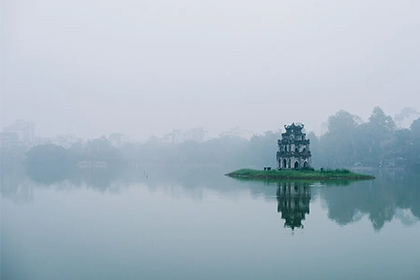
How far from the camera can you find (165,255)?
63.3 feet

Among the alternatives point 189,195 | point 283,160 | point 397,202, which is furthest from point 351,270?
point 283,160

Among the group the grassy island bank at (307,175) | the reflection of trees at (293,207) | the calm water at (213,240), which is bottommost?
the calm water at (213,240)

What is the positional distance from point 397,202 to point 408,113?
18515 cm

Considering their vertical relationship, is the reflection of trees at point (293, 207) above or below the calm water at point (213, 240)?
above

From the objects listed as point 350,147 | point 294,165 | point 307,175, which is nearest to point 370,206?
point 307,175

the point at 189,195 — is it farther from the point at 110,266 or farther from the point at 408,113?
the point at 408,113

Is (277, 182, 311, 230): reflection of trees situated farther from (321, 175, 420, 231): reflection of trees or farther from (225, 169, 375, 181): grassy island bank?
(225, 169, 375, 181): grassy island bank

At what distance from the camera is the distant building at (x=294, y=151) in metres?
76.3

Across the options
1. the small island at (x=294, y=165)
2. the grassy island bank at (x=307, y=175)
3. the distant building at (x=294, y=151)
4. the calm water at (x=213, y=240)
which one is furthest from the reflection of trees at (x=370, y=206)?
the distant building at (x=294, y=151)

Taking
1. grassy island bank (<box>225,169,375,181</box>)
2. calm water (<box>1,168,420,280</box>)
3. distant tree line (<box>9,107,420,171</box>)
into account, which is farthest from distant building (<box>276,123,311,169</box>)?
distant tree line (<box>9,107,420,171</box>)

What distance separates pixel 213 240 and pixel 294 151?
188 ft

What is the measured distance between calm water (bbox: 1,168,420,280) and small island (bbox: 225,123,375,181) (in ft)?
108

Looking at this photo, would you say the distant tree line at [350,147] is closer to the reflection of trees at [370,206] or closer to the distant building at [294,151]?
the distant building at [294,151]

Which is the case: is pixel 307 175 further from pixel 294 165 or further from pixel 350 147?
pixel 350 147
